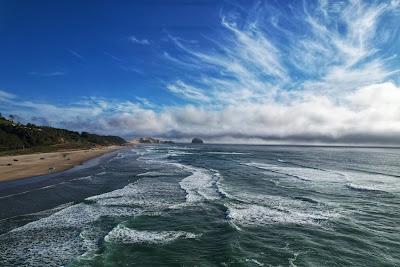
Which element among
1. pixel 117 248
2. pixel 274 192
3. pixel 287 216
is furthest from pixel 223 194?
pixel 117 248

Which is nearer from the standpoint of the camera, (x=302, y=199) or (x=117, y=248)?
(x=117, y=248)

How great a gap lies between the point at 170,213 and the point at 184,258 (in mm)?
9079

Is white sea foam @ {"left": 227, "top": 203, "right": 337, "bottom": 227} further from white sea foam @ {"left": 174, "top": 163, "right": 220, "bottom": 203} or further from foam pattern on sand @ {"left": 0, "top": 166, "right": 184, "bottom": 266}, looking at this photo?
foam pattern on sand @ {"left": 0, "top": 166, "right": 184, "bottom": 266}

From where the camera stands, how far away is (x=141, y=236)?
19562mm

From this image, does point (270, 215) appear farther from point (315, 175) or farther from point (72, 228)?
point (315, 175)

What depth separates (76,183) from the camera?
41.0m

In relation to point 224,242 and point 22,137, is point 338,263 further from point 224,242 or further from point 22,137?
point 22,137

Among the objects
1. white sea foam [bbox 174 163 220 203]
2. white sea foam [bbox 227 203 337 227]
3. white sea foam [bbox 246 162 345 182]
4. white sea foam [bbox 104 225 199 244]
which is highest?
white sea foam [bbox 246 162 345 182]

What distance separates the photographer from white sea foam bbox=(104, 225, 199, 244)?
18.7m

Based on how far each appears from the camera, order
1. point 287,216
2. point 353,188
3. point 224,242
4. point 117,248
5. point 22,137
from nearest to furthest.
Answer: point 117,248 < point 224,242 < point 287,216 < point 353,188 < point 22,137

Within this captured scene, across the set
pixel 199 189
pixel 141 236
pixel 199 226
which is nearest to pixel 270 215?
pixel 199 226

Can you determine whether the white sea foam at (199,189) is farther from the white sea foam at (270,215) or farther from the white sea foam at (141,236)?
the white sea foam at (141,236)

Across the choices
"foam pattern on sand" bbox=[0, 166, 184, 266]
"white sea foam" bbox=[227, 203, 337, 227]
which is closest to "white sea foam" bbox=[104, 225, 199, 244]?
"foam pattern on sand" bbox=[0, 166, 184, 266]

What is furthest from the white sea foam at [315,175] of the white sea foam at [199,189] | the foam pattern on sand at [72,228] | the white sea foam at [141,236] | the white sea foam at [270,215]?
the white sea foam at [141,236]
